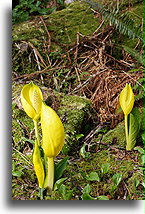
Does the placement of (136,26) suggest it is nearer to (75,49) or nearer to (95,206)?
(75,49)

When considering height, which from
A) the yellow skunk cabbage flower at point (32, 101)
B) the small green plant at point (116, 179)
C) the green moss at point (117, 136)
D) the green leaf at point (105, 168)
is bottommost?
the small green plant at point (116, 179)

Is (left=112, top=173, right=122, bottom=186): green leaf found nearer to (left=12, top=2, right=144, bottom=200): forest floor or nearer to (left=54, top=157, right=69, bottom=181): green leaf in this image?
(left=12, top=2, right=144, bottom=200): forest floor

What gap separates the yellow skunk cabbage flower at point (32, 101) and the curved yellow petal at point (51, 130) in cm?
14

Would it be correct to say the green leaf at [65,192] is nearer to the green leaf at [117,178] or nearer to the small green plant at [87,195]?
the small green plant at [87,195]

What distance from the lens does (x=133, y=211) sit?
1.09 m

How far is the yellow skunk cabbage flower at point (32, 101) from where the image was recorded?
1112mm

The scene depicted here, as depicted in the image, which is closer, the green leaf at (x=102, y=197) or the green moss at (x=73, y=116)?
the green leaf at (x=102, y=197)

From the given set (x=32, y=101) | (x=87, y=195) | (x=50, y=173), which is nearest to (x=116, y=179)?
(x=87, y=195)

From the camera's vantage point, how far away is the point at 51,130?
3.19 feet

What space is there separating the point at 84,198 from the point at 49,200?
0.34 feet

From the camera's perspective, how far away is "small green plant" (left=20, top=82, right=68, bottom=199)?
971 millimetres

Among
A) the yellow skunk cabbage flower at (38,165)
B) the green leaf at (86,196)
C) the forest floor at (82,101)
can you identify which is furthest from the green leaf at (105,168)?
the yellow skunk cabbage flower at (38,165)

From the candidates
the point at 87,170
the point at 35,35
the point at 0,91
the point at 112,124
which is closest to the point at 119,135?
the point at 112,124

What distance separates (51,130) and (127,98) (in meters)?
0.31
